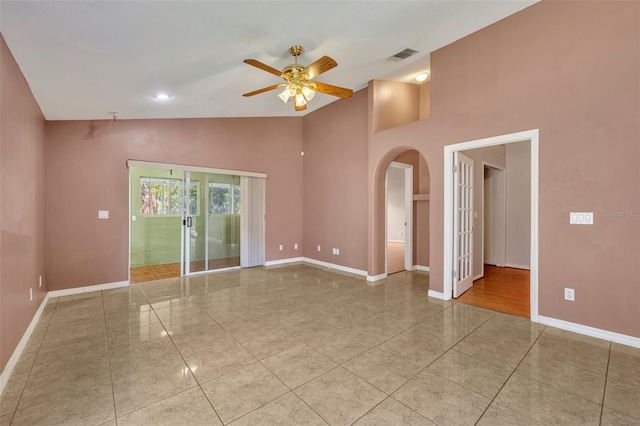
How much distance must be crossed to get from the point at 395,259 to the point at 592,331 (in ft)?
14.5

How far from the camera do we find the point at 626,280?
2693mm

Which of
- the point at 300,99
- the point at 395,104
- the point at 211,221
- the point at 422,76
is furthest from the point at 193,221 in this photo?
the point at 422,76

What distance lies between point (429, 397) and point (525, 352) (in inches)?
49.1

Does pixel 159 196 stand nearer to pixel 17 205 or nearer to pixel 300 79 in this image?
pixel 17 205

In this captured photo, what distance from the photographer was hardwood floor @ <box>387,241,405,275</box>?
19.7ft

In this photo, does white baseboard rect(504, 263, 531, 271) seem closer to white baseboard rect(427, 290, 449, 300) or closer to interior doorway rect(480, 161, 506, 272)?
interior doorway rect(480, 161, 506, 272)

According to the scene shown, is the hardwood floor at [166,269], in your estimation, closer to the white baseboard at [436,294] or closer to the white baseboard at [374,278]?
the white baseboard at [374,278]

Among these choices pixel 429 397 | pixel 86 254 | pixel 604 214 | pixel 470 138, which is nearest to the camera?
pixel 429 397

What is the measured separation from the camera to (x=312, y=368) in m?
2.32

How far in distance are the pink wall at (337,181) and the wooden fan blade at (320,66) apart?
96.4 inches

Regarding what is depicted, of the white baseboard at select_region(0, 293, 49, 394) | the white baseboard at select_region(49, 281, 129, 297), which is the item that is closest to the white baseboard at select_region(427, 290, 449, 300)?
the white baseboard at select_region(0, 293, 49, 394)

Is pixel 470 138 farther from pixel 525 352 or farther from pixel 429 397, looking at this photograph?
pixel 429 397

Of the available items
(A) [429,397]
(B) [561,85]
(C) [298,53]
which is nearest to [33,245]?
(C) [298,53]

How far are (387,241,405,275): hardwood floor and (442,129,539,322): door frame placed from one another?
1684 millimetres
